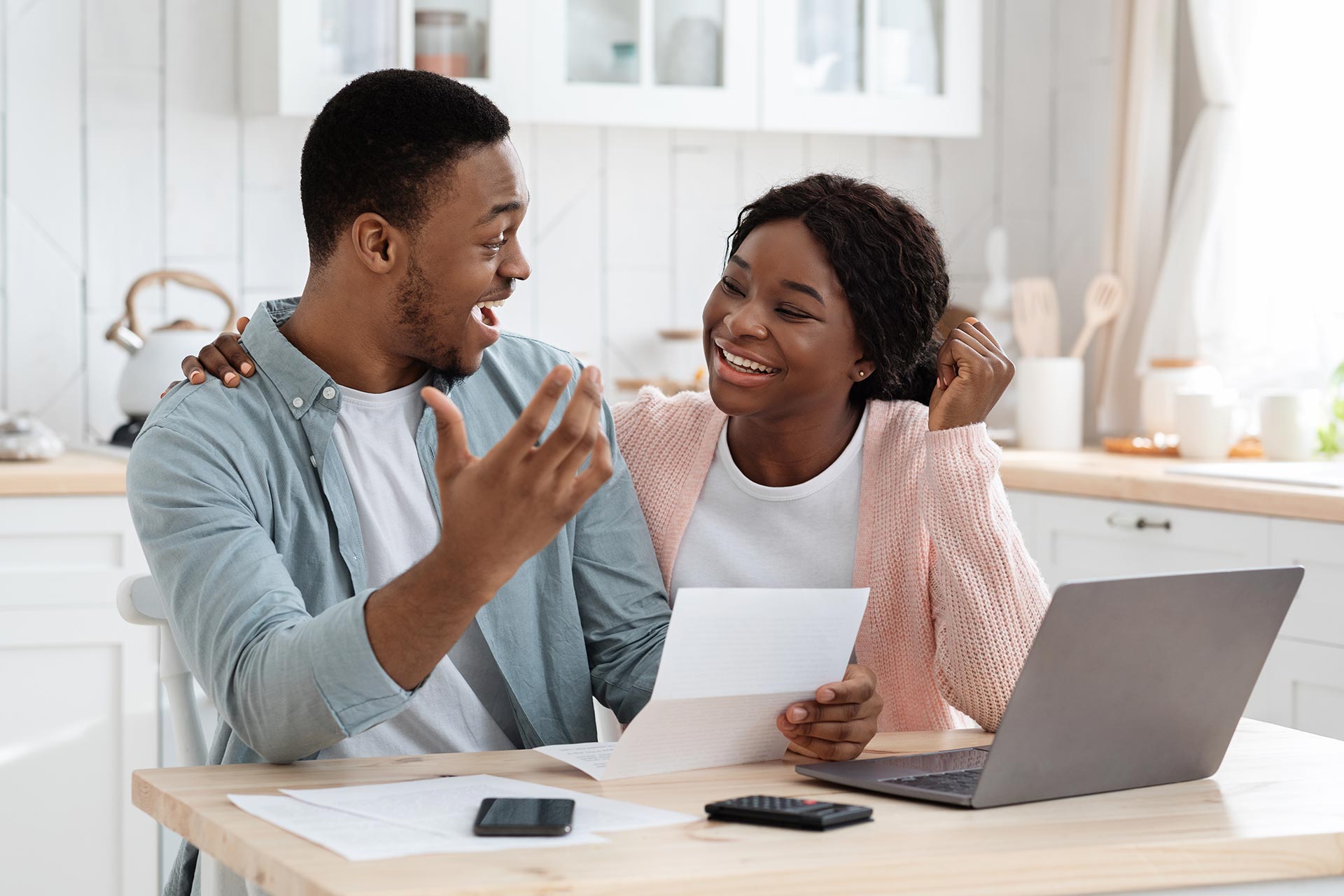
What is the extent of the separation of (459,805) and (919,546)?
0.72 metres

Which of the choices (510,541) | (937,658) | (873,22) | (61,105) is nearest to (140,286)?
(61,105)

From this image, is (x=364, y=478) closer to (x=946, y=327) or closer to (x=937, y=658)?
(x=937, y=658)

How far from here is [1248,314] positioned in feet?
10.6

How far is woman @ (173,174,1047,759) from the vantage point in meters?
→ 1.57

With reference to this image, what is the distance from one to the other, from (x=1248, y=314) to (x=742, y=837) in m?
2.58

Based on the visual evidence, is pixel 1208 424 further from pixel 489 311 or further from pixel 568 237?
pixel 489 311

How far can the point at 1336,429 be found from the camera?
9.59 ft

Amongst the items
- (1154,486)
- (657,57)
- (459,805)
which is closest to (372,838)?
(459,805)

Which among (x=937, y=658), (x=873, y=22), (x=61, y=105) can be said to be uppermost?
(x=873, y=22)

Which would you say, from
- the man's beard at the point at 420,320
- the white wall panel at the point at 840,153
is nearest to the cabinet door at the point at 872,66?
the white wall panel at the point at 840,153

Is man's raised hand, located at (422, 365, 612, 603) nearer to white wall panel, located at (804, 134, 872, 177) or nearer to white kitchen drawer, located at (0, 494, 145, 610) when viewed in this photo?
white kitchen drawer, located at (0, 494, 145, 610)

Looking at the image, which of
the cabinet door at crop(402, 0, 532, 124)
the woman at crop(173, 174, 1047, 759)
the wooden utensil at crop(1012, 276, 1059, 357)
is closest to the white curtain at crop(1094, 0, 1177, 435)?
the wooden utensil at crop(1012, 276, 1059, 357)

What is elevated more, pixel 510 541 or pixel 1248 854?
pixel 510 541

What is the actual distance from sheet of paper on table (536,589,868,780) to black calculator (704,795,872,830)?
4.3 inches
